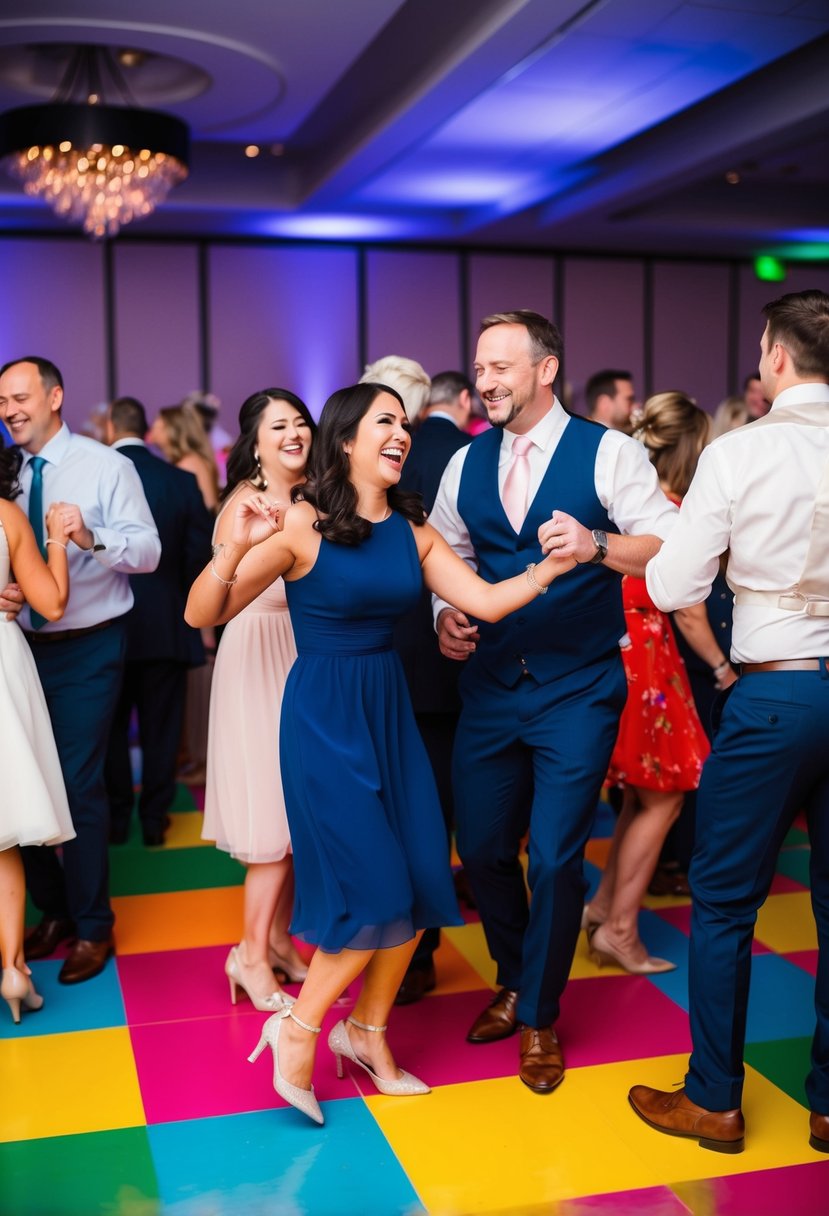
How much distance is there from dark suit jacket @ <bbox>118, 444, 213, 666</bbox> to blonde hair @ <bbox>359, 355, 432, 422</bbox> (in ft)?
5.09

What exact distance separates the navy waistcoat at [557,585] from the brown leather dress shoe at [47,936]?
5.79 feet

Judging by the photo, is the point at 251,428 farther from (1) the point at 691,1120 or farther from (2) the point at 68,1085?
(1) the point at 691,1120

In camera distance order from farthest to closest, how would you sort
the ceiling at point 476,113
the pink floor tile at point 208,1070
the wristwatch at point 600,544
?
1. the ceiling at point 476,113
2. the pink floor tile at point 208,1070
3. the wristwatch at point 600,544

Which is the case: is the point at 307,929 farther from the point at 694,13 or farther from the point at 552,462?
the point at 694,13

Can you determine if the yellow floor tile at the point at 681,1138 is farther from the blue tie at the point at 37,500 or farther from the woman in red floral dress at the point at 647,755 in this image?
the blue tie at the point at 37,500

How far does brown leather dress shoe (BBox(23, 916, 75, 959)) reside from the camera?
384 cm

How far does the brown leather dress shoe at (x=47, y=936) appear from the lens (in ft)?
12.6

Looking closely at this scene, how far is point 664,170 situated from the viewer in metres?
8.21

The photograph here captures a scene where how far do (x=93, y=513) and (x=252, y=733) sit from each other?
951 mm

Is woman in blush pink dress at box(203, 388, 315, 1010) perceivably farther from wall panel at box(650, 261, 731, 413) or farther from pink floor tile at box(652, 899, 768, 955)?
wall panel at box(650, 261, 731, 413)

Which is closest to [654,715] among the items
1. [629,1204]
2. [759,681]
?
[759,681]

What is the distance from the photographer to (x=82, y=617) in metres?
3.75

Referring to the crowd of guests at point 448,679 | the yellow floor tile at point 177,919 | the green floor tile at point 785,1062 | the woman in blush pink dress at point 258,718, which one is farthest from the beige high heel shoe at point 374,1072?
the yellow floor tile at point 177,919

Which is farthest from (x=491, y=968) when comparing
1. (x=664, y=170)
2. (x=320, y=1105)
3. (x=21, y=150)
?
(x=664, y=170)
